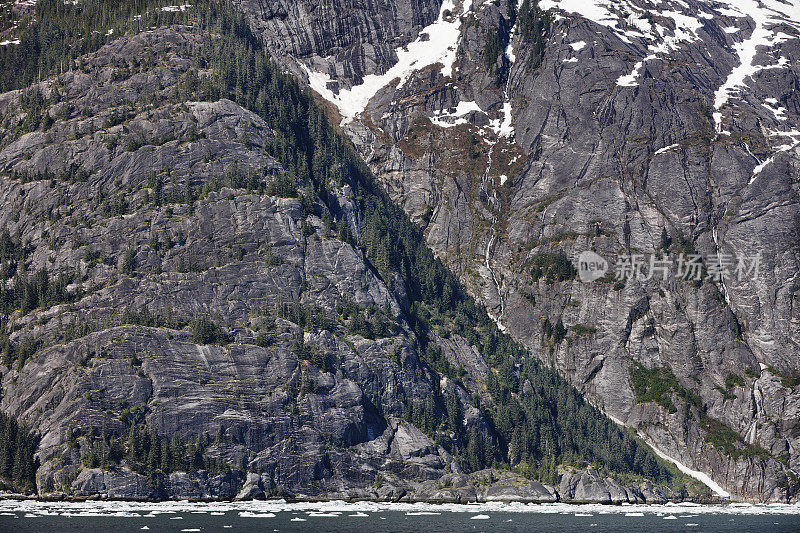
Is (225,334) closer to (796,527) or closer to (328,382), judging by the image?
(328,382)

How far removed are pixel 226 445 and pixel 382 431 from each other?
36.6m

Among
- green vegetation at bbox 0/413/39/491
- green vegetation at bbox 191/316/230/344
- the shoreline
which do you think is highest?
green vegetation at bbox 191/316/230/344

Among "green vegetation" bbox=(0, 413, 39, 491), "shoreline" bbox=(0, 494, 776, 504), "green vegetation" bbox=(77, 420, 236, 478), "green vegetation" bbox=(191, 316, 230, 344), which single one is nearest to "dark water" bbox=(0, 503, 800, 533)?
"shoreline" bbox=(0, 494, 776, 504)

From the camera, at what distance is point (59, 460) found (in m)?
162

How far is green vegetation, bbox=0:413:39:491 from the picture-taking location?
529ft

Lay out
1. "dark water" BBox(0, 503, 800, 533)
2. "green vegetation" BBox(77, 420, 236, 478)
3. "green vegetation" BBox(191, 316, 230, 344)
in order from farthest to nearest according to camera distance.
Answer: "green vegetation" BBox(191, 316, 230, 344) < "green vegetation" BBox(77, 420, 236, 478) < "dark water" BBox(0, 503, 800, 533)

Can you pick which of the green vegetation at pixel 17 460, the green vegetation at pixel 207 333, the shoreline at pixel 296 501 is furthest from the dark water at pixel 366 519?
the green vegetation at pixel 207 333

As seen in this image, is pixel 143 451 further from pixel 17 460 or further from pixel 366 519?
pixel 366 519

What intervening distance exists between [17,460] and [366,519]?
68902 millimetres

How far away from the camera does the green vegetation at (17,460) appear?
529 ft

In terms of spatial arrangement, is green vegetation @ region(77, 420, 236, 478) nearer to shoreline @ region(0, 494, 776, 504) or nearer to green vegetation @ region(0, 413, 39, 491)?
shoreline @ region(0, 494, 776, 504)

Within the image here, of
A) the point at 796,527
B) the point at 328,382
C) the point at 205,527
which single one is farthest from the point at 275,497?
the point at 796,527

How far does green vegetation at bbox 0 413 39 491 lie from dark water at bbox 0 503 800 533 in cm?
2114

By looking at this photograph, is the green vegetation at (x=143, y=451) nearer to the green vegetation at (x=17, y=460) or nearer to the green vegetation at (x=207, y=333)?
the green vegetation at (x=17, y=460)
